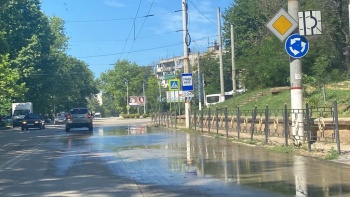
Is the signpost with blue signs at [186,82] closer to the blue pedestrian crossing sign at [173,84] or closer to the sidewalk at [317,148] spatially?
the blue pedestrian crossing sign at [173,84]

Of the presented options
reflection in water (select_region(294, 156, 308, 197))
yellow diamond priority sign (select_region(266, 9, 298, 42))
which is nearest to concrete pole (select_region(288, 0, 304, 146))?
yellow diamond priority sign (select_region(266, 9, 298, 42))

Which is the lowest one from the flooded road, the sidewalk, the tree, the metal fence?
the flooded road

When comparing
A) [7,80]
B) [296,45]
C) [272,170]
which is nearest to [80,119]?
[7,80]

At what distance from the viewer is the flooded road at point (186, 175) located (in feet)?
28.7

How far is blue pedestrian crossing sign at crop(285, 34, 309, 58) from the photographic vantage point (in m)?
14.3

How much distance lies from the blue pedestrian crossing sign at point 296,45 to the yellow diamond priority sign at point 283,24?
0.48 m

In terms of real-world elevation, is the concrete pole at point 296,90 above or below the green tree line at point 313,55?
below

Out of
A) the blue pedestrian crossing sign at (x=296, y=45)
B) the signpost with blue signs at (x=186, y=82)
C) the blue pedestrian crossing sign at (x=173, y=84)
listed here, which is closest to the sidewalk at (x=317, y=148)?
the blue pedestrian crossing sign at (x=296, y=45)

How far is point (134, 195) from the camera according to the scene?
8.55 m

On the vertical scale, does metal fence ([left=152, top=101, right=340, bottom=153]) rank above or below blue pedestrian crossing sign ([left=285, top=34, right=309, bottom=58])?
below

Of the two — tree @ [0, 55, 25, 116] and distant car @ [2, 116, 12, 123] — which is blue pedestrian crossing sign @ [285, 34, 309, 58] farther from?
distant car @ [2, 116, 12, 123]

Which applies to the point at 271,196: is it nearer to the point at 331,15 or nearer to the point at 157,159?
the point at 157,159

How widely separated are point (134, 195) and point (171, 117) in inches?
1182

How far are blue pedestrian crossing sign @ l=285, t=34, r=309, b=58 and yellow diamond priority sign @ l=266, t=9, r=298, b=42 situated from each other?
0.48m
